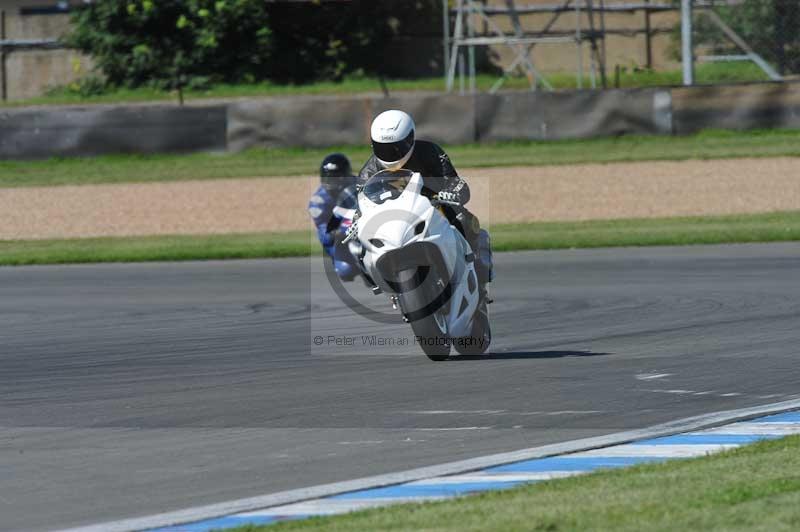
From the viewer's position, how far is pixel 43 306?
13.6 meters

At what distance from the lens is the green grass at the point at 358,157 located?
24909mm

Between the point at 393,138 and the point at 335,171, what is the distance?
18.6ft

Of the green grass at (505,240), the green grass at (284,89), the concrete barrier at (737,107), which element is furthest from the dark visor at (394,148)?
the green grass at (284,89)

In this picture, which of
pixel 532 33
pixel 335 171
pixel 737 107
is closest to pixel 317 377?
pixel 335 171

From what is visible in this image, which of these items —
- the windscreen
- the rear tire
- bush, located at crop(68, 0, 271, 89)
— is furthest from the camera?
bush, located at crop(68, 0, 271, 89)

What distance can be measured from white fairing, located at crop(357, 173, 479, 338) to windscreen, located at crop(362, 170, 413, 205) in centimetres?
4

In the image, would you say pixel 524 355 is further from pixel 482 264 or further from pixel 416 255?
pixel 416 255

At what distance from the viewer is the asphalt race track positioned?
6484 mm

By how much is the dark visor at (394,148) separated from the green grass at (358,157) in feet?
50.4

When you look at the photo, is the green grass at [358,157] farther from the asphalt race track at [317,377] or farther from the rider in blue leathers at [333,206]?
the asphalt race track at [317,377]

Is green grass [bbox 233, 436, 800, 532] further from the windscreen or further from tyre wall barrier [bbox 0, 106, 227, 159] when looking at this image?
tyre wall barrier [bbox 0, 106, 227, 159]

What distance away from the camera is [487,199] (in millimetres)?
22609

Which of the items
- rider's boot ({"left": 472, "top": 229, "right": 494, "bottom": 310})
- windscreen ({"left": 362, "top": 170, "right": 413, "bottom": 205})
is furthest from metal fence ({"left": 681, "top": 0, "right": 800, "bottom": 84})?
windscreen ({"left": 362, "top": 170, "right": 413, "bottom": 205})

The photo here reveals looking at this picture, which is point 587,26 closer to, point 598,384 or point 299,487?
point 598,384
